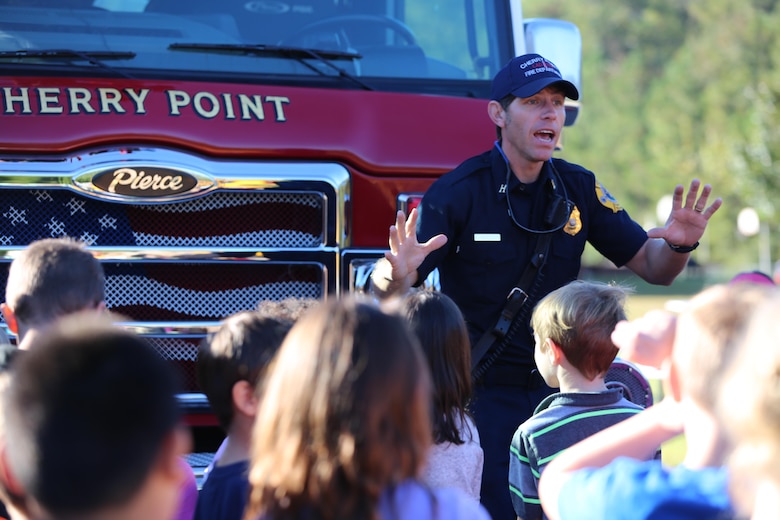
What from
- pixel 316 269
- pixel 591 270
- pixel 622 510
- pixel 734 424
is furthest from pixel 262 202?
pixel 591 270

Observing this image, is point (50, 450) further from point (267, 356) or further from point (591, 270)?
point (591, 270)

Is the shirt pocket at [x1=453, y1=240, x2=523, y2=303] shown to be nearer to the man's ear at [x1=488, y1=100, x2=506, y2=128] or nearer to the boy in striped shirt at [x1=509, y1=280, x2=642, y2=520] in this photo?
the man's ear at [x1=488, y1=100, x2=506, y2=128]

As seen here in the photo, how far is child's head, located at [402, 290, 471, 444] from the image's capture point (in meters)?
3.09

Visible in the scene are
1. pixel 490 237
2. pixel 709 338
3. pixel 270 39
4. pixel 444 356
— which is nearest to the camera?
pixel 709 338

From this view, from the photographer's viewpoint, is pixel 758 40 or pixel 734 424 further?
pixel 758 40

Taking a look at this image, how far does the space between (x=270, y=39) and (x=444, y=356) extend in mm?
2064

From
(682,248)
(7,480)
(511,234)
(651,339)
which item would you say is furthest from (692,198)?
(7,480)

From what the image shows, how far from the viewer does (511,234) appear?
409 centimetres

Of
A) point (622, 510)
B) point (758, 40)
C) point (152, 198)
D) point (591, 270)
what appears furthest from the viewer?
point (758, 40)

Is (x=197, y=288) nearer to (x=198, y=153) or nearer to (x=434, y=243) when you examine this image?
(x=198, y=153)

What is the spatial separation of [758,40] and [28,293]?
4720cm

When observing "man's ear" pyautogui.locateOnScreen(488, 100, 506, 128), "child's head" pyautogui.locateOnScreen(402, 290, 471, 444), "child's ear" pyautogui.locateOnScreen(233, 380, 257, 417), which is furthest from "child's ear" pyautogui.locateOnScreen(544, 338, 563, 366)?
"man's ear" pyautogui.locateOnScreen(488, 100, 506, 128)

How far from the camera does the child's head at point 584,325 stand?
3246mm

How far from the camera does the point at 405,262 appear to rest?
3.67 m
